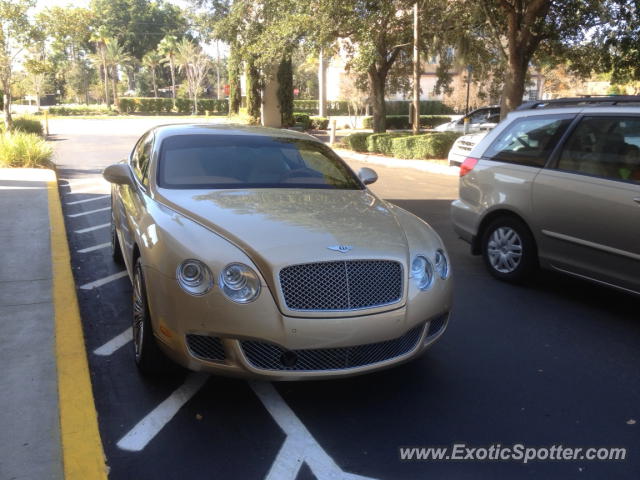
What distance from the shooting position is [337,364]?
323 centimetres

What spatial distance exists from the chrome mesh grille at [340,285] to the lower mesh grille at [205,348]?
452mm

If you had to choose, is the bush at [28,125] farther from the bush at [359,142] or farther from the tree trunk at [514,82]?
the tree trunk at [514,82]

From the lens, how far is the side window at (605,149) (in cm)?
473

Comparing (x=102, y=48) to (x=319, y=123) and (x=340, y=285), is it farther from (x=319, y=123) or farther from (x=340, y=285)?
(x=340, y=285)

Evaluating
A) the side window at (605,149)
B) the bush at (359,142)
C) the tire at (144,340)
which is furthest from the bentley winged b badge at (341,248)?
the bush at (359,142)

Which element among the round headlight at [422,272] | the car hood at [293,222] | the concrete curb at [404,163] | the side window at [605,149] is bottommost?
the concrete curb at [404,163]

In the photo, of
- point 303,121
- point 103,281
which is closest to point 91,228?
point 103,281

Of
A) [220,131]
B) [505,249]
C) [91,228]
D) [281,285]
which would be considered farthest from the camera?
[91,228]

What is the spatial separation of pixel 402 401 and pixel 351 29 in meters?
16.5

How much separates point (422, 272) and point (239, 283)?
1.08m

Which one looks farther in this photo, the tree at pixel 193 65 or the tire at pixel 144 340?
the tree at pixel 193 65

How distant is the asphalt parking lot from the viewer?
2922 mm

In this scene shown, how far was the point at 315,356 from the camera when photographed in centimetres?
318

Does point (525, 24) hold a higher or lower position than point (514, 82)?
higher
